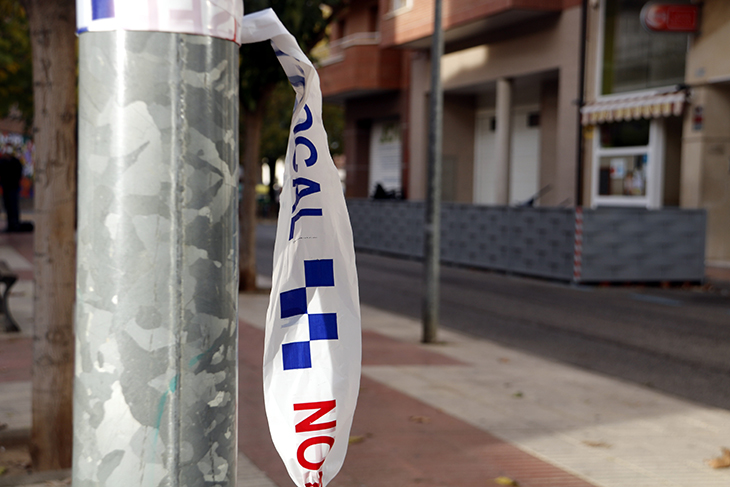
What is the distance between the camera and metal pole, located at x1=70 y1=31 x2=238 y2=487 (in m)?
1.21

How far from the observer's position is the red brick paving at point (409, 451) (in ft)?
13.2

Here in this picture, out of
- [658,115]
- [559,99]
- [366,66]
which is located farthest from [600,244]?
[366,66]

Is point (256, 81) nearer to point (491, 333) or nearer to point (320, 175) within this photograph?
point (491, 333)

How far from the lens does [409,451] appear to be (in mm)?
4449

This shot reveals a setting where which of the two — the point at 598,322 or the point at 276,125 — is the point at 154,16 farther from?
the point at 276,125

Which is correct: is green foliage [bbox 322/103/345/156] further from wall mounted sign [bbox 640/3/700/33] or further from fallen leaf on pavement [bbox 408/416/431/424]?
fallen leaf on pavement [bbox 408/416/431/424]

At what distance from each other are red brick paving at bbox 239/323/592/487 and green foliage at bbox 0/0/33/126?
37.0ft

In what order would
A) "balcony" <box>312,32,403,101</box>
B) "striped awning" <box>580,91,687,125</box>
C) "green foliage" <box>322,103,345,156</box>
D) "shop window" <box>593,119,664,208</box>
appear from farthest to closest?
"green foliage" <box>322,103,345,156</box>
"balcony" <box>312,32,403,101</box>
"shop window" <box>593,119,664,208</box>
"striped awning" <box>580,91,687,125</box>

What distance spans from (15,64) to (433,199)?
1028cm

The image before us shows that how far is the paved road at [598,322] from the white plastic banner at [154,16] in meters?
5.86

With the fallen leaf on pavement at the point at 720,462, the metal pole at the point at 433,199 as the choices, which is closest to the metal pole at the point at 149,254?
the fallen leaf on pavement at the point at 720,462

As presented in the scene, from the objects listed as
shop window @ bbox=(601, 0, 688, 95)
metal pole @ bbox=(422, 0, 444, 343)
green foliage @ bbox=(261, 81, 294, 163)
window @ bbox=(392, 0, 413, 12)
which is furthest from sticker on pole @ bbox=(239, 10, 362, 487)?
green foliage @ bbox=(261, 81, 294, 163)

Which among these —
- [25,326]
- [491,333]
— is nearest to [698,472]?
[491,333]

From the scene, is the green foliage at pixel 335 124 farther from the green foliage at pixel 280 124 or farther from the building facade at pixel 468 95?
the building facade at pixel 468 95
